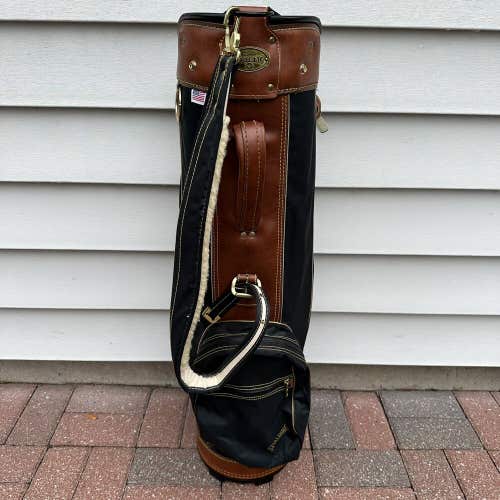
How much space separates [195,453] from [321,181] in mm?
1005

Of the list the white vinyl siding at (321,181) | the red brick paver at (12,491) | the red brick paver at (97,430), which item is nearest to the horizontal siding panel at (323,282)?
the white vinyl siding at (321,181)

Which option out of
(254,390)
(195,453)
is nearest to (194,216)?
(254,390)

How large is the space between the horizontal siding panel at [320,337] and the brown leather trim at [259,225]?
0.63m

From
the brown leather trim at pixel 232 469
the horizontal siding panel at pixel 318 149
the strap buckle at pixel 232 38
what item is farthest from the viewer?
the horizontal siding panel at pixel 318 149

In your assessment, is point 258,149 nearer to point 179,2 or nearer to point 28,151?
point 179,2

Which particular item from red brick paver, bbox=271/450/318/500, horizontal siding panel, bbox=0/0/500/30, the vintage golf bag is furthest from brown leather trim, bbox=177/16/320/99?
red brick paver, bbox=271/450/318/500

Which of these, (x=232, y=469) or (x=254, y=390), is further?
(x=232, y=469)

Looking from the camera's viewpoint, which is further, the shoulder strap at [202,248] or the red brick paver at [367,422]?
the red brick paver at [367,422]

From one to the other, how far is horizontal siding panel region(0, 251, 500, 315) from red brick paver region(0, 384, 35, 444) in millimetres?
349

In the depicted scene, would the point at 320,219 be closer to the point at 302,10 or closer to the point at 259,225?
the point at 259,225

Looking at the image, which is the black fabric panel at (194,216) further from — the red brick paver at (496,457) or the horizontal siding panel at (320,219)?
the red brick paver at (496,457)

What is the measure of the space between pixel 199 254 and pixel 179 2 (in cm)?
83

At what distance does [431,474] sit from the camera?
1665 millimetres

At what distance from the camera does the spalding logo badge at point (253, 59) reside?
1.21 metres
